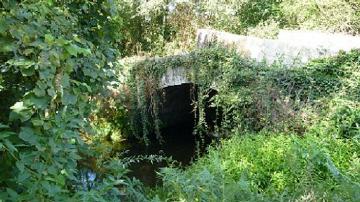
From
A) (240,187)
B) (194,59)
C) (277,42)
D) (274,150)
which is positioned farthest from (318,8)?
(240,187)

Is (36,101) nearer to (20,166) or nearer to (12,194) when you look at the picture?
(20,166)

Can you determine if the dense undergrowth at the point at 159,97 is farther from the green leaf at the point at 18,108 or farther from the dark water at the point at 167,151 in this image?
the dark water at the point at 167,151

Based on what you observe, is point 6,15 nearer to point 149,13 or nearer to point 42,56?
point 42,56

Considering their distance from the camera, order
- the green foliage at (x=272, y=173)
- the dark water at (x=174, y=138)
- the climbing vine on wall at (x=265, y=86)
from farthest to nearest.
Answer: the dark water at (x=174, y=138) < the climbing vine on wall at (x=265, y=86) < the green foliage at (x=272, y=173)

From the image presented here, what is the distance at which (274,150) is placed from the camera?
17.2ft

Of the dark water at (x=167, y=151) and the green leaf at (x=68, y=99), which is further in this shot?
the dark water at (x=167, y=151)

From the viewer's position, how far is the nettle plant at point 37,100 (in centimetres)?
197

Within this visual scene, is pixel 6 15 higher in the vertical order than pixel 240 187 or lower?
higher

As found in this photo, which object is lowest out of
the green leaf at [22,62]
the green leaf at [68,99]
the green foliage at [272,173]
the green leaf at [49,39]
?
the green foliage at [272,173]

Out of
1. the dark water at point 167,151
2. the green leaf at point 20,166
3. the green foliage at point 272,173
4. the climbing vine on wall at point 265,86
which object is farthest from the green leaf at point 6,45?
the dark water at point 167,151

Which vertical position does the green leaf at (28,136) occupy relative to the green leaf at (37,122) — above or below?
below

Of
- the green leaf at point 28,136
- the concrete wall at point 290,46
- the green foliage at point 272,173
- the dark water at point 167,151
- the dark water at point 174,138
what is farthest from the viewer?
the dark water at point 174,138

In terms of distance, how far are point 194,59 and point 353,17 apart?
494 centimetres

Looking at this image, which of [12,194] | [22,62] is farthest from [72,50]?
[12,194]
